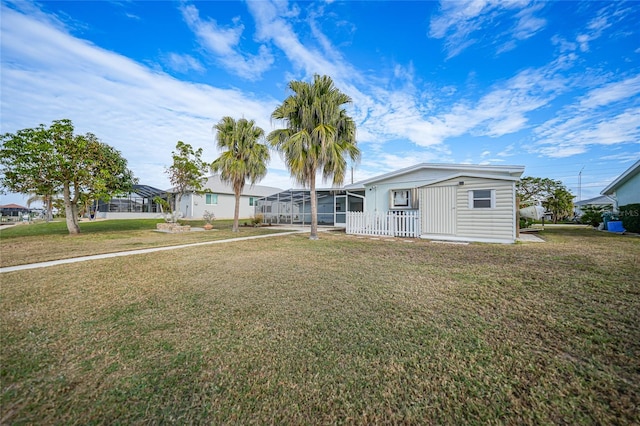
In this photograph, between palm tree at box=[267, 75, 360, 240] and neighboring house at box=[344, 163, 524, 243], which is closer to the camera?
neighboring house at box=[344, 163, 524, 243]

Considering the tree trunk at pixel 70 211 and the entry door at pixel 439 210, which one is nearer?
the entry door at pixel 439 210

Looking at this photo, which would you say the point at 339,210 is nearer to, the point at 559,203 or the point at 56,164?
the point at 56,164

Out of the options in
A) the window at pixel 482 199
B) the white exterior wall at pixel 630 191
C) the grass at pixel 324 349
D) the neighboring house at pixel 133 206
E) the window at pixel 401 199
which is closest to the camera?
the grass at pixel 324 349

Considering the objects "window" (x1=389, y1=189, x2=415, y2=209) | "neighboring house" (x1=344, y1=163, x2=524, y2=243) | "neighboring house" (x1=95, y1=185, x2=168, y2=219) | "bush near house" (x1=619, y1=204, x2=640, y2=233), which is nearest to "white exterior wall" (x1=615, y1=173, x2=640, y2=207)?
→ "bush near house" (x1=619, y1=204, x2=640, y2=233)

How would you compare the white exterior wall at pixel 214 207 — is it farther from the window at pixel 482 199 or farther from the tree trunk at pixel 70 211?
the window at pixel 482 199

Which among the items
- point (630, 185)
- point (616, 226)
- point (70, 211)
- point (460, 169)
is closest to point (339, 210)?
point (460, 169)

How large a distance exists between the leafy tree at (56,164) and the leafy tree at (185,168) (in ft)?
10.7

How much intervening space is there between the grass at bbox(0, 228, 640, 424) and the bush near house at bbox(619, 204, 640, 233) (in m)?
11.9

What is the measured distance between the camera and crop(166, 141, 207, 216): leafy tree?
16031 millimetres

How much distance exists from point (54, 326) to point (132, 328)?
37.7 inches

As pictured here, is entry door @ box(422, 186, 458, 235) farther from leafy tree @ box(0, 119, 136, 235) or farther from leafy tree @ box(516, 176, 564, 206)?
leafy tree @ box(516, 176, 564, 206)

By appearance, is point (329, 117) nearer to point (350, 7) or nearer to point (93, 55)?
point (350, 7)

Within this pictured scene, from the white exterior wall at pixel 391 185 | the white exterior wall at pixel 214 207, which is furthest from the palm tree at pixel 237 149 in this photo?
the white exterior wall at pixel 214 207

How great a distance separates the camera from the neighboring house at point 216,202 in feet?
93.4
